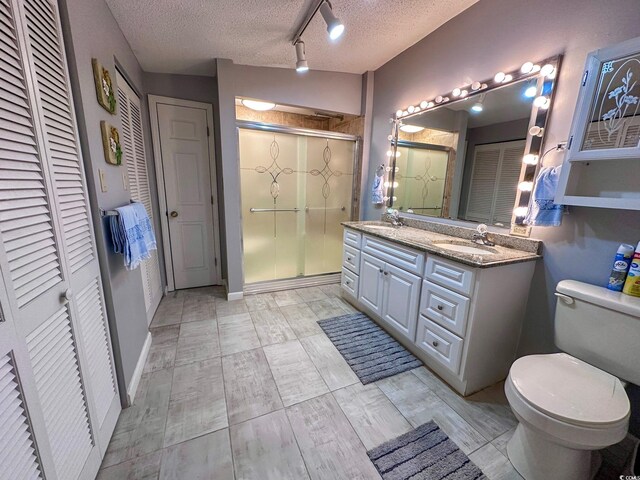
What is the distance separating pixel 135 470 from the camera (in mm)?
1117

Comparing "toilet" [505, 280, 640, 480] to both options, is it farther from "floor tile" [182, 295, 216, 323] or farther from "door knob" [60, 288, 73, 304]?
"floor tile" [182, 295, 216, 323]

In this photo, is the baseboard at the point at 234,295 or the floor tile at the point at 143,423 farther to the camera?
the baseboard at the point at 234,295

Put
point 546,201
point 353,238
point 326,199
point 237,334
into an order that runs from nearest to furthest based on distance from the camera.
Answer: point 546,201 → point 237,334 → point 353,238 → point 326,199

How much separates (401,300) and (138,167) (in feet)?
8.24

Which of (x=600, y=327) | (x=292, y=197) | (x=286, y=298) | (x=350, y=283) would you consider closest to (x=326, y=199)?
(x=292, y=197)

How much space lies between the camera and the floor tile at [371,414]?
4.28ft

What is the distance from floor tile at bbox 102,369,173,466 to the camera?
1.20m

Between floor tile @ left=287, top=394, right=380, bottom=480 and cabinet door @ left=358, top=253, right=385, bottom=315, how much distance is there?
2.95 ft

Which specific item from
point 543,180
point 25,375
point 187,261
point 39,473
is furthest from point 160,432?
point 543,180

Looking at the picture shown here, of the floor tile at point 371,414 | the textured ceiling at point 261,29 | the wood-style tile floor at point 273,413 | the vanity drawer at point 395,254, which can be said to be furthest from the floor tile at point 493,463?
the textured ceiling at point 261,29

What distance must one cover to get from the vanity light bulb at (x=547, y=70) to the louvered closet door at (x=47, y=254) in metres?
2.30

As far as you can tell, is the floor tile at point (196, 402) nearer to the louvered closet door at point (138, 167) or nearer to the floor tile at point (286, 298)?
the louvered closet door at point (138, 167)

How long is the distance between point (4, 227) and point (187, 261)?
2394 mm

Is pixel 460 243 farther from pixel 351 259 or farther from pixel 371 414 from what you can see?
pixel 371 414
